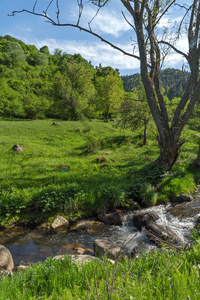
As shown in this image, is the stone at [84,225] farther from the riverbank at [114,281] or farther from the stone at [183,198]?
the stone at [183,198]

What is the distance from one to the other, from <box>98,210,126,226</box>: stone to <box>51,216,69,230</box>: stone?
1441 mm

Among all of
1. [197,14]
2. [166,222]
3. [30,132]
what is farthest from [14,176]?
[30,132]

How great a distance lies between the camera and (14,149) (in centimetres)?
1514

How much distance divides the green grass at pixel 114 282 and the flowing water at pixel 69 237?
2244 mm

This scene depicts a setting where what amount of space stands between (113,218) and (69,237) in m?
2.01

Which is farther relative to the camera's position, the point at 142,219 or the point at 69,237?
the point at 142,219

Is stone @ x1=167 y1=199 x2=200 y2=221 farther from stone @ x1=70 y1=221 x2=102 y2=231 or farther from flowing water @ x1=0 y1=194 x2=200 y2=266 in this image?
stone @ x1=70 y1=221 x2=102 y2=231

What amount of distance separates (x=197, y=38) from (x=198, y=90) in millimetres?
2830

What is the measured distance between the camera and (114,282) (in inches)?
98.1

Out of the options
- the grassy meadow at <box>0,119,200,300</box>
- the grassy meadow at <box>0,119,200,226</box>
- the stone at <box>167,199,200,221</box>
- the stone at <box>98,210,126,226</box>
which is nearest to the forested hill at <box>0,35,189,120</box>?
the grassy meadow at <box>0,119,200,226</box>

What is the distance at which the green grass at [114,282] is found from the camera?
2135 mm

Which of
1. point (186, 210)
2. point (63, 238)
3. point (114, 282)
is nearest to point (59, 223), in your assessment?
→ point (63, 238)

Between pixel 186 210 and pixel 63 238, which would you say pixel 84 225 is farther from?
pixel 186 210

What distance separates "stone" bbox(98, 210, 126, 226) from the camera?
24.6ft
